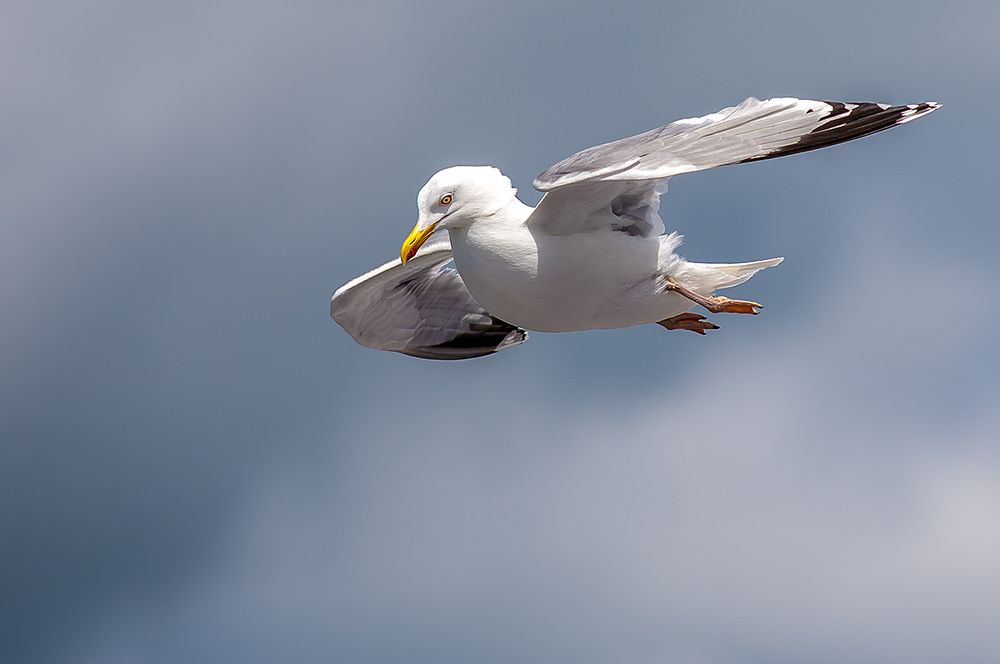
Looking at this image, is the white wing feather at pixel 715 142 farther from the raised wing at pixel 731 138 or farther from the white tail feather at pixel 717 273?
the white tail feather at pixel 717 273

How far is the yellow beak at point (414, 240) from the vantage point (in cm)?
1084

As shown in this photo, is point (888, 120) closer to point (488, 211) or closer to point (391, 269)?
point (488, 211)


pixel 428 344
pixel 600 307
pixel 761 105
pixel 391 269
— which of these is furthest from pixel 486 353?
pixel 761 105

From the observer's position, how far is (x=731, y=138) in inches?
408

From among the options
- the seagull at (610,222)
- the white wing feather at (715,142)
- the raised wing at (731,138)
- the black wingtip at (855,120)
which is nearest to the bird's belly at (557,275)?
the seagull at (610,222)

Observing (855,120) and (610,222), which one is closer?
(855,120)

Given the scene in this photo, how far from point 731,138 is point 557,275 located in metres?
1.59

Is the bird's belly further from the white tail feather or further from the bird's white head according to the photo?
the white tail feather

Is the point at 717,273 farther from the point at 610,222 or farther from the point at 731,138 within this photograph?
the point at 731,138

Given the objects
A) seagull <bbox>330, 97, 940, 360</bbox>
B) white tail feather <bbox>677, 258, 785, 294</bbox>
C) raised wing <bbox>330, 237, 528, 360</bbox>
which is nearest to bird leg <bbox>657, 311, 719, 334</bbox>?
seagull <bbox>330, 97, 940, 360</bbox>

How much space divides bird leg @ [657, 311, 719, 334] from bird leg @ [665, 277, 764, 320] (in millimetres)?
1115

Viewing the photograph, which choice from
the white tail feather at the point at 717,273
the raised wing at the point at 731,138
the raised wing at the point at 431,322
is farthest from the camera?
the raised wing at the point at 431,322

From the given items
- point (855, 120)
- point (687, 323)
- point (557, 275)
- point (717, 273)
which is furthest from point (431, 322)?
point (855, 120)

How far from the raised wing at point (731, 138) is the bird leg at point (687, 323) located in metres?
2.39
